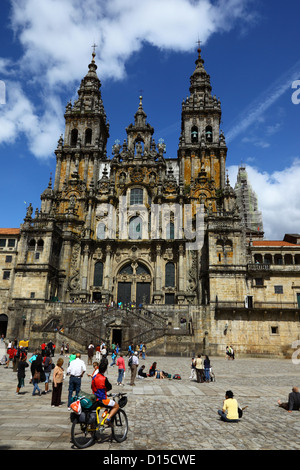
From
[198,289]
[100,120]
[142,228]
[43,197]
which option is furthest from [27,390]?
[100,120]

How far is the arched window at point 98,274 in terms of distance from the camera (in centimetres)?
4419

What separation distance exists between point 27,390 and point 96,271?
30.7 metres

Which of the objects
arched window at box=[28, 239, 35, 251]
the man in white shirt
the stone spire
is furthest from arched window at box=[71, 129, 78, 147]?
the man in white shirt

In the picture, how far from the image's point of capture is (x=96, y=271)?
147 ft

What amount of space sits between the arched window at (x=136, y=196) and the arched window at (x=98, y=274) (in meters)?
9.42

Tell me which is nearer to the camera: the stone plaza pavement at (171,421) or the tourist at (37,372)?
the stone plaza pavement at (171,421)

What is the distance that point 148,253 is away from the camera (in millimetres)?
44781

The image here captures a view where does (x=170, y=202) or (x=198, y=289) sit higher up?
(x=170, y=202)

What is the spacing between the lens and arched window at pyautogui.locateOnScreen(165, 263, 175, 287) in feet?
141

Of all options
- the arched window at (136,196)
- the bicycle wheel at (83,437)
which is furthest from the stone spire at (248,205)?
the bicycle wheel at (83,437)

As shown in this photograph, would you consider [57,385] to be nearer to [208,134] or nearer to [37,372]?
[37,372]

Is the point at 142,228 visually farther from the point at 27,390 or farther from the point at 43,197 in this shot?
the point at 27,390

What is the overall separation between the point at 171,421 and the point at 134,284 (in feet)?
113

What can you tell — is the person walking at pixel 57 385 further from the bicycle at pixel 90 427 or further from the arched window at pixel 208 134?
the arched window at pixel 208 134
